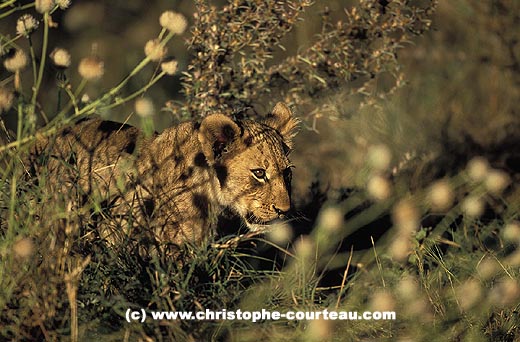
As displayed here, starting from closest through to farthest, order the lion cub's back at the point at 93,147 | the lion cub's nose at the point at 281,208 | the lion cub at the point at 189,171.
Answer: the lion cub at the point at 189,171 → the lion cub's back at the point at 93,147 → the lion cub's nose at the point at 281,208

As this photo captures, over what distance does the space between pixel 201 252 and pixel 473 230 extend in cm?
262

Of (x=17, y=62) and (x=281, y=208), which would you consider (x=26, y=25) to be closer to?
(x=17, y=62)

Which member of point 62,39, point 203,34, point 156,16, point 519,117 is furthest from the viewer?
point 156,16

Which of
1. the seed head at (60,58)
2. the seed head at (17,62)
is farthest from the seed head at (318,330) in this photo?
the seed head at (17,62)

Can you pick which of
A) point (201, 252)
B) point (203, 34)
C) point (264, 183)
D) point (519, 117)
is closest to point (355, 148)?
point (519, 117)

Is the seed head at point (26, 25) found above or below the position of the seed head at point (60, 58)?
above

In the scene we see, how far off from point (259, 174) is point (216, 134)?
0.36 metres

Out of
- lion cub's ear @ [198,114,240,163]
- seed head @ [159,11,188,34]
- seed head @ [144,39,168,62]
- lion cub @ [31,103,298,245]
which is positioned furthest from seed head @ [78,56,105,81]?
lion cub's ear @ [198,114,240,163]

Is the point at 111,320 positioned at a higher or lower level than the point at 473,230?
higher

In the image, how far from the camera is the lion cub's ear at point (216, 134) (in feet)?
14.7

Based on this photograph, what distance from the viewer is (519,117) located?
27.8ft

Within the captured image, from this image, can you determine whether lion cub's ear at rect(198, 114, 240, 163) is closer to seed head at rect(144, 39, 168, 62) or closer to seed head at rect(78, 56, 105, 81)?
seed head at rect(144, 39, 168, 62)

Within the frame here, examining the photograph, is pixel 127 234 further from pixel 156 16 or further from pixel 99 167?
pixel 156 16

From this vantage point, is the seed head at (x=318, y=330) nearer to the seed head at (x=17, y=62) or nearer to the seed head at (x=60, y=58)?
the seed head at (x=60, y=58)
